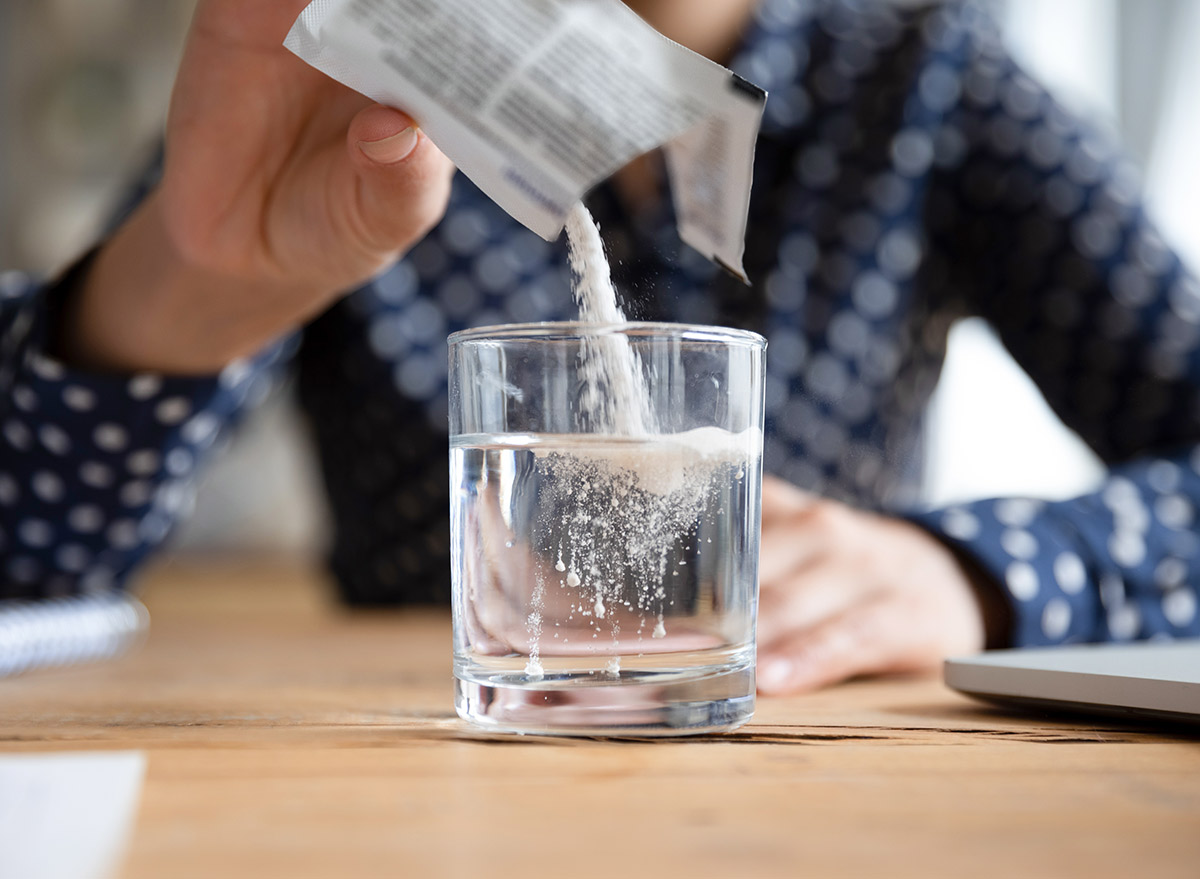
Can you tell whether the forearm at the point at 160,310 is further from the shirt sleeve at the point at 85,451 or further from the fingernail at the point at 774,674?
the fingernail at the point at 774,674

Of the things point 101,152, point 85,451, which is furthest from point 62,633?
point 101,152

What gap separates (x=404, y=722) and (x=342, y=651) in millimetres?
307

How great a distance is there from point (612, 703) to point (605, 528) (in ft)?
0.22

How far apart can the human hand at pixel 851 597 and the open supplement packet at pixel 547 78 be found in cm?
28

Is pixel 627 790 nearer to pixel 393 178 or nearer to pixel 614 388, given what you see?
pixel 614 388

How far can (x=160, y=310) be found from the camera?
0.75 m

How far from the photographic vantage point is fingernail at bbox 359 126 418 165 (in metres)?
0.42

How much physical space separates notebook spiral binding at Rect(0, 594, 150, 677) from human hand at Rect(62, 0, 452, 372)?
238mm

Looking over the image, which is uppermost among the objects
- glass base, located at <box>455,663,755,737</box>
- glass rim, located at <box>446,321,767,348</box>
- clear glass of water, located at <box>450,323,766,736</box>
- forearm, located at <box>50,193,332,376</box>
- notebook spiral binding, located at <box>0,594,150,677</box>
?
forearm, located at <box>50,193,332,376</box>

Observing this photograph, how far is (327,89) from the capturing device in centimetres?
54

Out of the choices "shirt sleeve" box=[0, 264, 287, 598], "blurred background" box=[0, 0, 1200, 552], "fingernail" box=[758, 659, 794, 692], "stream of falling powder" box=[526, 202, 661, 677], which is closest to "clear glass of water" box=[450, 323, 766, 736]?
"stream of falling powder" box=[526, 202, 661, 677]

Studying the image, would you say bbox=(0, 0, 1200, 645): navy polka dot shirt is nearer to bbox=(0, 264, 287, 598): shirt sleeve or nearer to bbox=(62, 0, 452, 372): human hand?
bbox=(0, 264, 287, 598): shirt sleeve

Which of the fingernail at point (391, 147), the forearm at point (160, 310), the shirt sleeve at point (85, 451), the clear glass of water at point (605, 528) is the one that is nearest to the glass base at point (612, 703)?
the clear glass of water at point (605, 528)

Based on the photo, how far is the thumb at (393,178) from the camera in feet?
1.36
